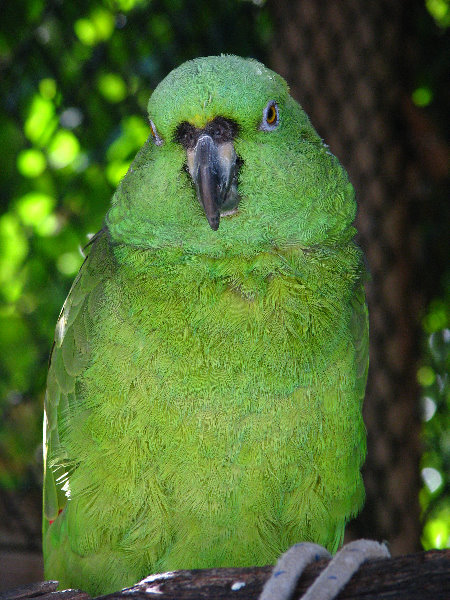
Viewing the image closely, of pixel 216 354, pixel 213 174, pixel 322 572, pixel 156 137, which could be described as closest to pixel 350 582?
pixel 322 572

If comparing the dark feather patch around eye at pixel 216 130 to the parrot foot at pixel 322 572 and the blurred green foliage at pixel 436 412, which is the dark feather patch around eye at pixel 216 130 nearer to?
the parrot foot at pixel 322 572

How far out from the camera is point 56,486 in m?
1.98

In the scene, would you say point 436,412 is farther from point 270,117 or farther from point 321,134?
point 270,117

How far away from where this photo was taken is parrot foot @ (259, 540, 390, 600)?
121 centimetres

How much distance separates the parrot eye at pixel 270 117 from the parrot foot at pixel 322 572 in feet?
3.24

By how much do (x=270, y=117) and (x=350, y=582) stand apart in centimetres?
109

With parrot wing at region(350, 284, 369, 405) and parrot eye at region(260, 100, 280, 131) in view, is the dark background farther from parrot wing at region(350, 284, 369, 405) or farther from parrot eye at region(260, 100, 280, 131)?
parrot eye at region(260, 100, 280, 131)

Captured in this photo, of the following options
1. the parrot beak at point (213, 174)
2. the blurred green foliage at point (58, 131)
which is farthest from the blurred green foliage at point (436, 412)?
the parrot beak at point (213, 174)

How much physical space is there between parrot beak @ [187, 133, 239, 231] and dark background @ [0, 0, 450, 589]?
65.1 inches

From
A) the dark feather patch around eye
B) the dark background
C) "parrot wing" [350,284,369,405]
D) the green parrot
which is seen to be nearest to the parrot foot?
the green parrot

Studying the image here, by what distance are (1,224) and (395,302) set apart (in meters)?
2.01

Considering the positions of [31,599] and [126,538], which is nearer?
[31,599]

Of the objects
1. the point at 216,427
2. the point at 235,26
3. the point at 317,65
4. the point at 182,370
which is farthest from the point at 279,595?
the point at 235,26

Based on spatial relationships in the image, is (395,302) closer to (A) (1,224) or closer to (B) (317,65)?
(B) (317,65)
